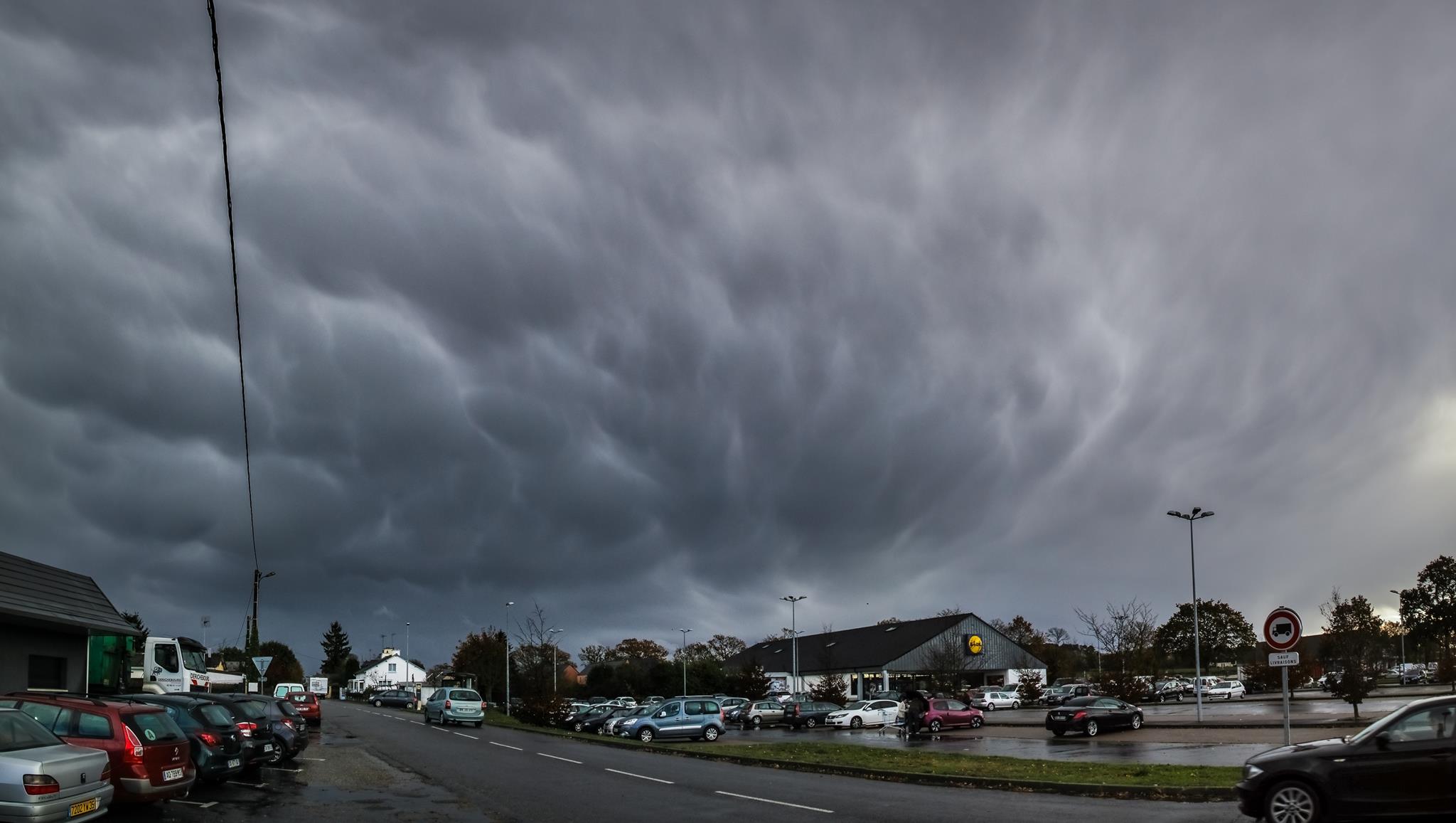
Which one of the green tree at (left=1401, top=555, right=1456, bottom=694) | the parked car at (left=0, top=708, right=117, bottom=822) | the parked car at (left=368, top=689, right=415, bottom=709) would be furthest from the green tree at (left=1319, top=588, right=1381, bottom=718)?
the green tree at (left=1401, top=555, right=1456, bottom=694)

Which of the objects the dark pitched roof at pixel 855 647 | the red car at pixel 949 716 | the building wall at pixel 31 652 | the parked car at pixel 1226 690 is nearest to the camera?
the building wall at pixel 31 652

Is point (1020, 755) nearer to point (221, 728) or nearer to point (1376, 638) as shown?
point (221, 728)

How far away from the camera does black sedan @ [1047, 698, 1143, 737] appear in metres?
38.1

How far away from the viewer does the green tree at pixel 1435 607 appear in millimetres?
118875

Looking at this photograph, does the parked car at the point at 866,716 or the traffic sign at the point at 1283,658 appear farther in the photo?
the parked car at the point at 866,716

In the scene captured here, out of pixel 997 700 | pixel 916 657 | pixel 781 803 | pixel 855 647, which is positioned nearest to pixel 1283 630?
pixel 781 803

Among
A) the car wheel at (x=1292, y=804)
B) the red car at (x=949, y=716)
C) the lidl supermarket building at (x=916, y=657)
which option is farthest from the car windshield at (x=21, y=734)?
the lidl supermarket building at (x=916, y=657)

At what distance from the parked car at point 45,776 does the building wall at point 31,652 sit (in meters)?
17.7

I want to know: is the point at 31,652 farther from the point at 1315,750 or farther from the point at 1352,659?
the point at 1352,659

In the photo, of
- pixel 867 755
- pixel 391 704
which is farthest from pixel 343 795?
pixel 391 704

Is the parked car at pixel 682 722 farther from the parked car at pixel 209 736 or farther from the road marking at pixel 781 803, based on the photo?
the road marking at pixel 781 803

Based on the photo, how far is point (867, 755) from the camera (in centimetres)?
2695

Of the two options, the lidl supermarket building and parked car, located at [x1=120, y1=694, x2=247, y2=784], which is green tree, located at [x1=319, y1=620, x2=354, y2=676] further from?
parked car, located at [x1=120, y1=694, x2=247, y2=784]

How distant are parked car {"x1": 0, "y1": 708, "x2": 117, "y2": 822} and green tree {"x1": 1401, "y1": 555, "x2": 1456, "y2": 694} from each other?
459ft
